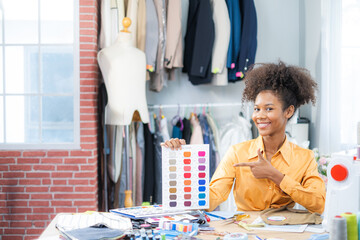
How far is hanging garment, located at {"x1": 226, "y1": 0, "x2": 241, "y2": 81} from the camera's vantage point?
3.98 metres

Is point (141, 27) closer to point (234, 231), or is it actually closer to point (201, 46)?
point (201, 46)

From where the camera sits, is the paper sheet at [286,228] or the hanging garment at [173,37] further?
the hanging garment at [173,37]

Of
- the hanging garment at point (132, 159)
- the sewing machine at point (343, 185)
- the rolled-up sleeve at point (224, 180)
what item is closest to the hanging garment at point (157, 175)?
the hanging garment at point (132, 159)

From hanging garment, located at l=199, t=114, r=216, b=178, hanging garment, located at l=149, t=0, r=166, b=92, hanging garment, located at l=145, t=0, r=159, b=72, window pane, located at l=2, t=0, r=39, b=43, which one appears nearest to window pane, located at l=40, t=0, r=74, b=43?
window pane, located at l=2, t=0, r=39, b=43

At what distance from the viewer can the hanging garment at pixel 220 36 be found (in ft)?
12.9

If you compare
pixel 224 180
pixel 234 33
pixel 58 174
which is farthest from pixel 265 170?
pixel 234 33

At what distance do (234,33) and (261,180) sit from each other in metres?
2.20

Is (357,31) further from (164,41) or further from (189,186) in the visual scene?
(189,186)

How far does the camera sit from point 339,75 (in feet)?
11.2

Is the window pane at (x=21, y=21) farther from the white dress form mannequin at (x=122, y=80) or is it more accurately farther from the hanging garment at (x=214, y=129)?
the hanging garment at (x=214, y=129)

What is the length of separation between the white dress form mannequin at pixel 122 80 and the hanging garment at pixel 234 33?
1.00 metres

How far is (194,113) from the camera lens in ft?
13.4

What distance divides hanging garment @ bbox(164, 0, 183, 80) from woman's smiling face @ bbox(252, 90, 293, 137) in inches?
73.3

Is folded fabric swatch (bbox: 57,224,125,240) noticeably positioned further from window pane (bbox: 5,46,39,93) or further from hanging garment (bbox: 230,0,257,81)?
hanging garment (bbox: 230,0,257,81)
